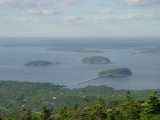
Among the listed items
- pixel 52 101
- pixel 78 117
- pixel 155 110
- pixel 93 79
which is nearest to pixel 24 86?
pixel 52 101

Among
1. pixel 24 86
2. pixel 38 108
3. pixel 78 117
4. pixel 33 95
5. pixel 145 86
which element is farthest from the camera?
pixel 145 86

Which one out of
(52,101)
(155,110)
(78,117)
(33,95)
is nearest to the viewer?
(155,110)

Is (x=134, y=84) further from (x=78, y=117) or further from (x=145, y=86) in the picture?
(x=78, y=117)

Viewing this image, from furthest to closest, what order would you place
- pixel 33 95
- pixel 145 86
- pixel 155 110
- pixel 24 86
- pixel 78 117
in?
pixel 145 86 < pixel 24 86 < pixel 33 95 < pixel 78 117 < pixel 155 110

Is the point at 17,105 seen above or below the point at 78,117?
below

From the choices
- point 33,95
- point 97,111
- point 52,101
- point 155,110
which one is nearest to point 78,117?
point 97,111

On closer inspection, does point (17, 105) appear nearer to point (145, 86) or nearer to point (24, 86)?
point (24, 86)

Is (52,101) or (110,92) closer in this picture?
(52,101)

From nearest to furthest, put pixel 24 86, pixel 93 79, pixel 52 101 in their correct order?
pixel 52 101 → pixel 24 86 → pixel 93 79

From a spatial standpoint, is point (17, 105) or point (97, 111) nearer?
point (97, 111)
